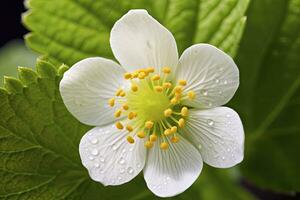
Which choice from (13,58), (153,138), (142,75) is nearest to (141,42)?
(142,75)

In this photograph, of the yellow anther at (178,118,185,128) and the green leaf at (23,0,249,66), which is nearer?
the yellow anther at (178,118,185,128)

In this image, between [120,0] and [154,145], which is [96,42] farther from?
[154,145]

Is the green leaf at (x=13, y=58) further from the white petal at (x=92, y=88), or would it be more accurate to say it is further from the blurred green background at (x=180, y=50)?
the white petal at (x=92, y=88)

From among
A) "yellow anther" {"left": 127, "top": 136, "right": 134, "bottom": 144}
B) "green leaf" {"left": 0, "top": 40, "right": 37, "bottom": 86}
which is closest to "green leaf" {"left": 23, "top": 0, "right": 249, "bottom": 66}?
"yellow anther" {"left": 127, "top": 136, "right": 134, "bottom": 144}

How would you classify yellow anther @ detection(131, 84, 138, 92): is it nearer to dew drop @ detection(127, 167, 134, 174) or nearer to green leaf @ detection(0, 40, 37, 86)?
dew drop @ detection(127, 167, 134, 174)

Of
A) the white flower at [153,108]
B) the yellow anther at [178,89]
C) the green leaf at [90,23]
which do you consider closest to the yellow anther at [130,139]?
the white flower at [153,108]

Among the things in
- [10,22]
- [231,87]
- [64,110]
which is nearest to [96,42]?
[64,110]

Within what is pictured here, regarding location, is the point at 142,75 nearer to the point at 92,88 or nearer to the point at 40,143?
Result: the point at 92,88
